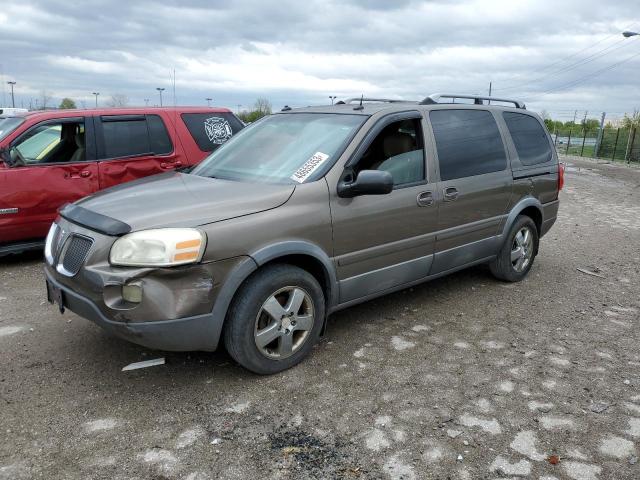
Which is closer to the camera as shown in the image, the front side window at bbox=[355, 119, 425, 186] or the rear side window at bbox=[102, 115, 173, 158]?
the front side window at bbox=[355, 119, 425, 186]

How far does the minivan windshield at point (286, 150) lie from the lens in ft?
12.9

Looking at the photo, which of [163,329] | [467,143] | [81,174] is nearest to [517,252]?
[467,143]

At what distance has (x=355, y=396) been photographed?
3447 millimetres

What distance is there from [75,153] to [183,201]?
145 inches

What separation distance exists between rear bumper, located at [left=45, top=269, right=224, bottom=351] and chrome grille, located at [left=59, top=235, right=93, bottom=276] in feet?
0.43

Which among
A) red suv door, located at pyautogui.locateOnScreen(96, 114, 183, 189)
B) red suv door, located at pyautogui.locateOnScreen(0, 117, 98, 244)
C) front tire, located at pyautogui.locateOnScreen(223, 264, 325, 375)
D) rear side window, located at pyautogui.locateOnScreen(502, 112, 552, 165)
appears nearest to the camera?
front tire, located at pyautogui.locateOnScreen(223, 264, 325, 375)

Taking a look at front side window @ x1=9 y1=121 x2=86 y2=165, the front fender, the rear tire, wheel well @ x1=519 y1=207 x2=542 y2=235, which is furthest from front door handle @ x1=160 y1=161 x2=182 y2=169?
wheel well @ x1=519 y1=207 x2=542 y2=235

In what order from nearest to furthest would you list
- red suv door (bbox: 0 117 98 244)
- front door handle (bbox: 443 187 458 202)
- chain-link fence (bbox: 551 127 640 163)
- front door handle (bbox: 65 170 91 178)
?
front door handle (bbox: 443 187 458 202)
red suv door (bbox: 0 117 98 244)
front door handle (bbox: 65 170 91 178)
chain-link fence (bbox: 551 127 640 163)

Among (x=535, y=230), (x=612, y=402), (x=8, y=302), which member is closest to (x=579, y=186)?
(x=535, y=230)

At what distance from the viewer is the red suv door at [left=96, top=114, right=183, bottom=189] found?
660 cm

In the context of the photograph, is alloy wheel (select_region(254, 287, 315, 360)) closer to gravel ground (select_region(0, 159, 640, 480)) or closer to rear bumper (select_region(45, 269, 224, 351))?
gravel ground (select_region(0, 159, 640, 480))

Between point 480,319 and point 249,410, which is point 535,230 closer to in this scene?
point 480,319

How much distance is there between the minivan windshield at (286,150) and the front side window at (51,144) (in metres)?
2.69

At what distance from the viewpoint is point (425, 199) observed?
4422 mm
